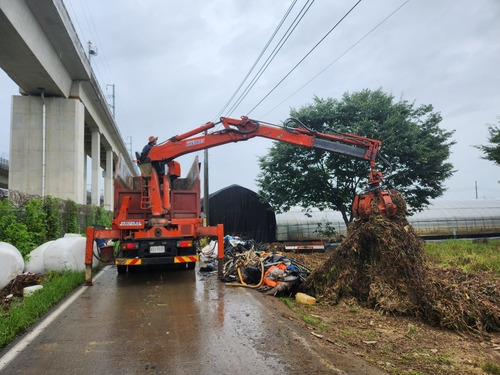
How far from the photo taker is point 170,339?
15.1 feet

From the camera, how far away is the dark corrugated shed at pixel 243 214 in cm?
2152

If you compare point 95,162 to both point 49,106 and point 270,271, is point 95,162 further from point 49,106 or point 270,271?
point 270,271

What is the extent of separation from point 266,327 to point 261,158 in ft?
46.4

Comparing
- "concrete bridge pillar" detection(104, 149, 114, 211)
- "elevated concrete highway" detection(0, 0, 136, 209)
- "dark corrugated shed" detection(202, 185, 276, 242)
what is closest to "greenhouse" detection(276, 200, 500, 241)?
"dark corrugated shed" detection(202, 185, 276, 242)

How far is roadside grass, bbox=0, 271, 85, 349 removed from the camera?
16.0 feet

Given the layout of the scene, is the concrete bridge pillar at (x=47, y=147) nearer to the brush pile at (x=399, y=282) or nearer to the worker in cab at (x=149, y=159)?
the worker in cab at (x=149, y=159)

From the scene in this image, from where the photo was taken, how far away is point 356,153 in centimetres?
894

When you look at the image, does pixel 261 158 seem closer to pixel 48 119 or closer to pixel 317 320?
pixel 48 119

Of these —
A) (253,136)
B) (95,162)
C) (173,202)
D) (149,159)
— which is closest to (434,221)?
(253,136)

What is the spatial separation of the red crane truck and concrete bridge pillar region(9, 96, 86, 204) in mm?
9652

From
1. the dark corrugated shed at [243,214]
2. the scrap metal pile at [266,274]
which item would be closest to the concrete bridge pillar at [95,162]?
the dark corrugated shed at [243,214]

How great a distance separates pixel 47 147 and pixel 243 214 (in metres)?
10.8

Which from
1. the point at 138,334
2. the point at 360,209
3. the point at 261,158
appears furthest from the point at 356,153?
the point at 261,158

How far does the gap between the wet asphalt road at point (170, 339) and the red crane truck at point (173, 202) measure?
143cm
